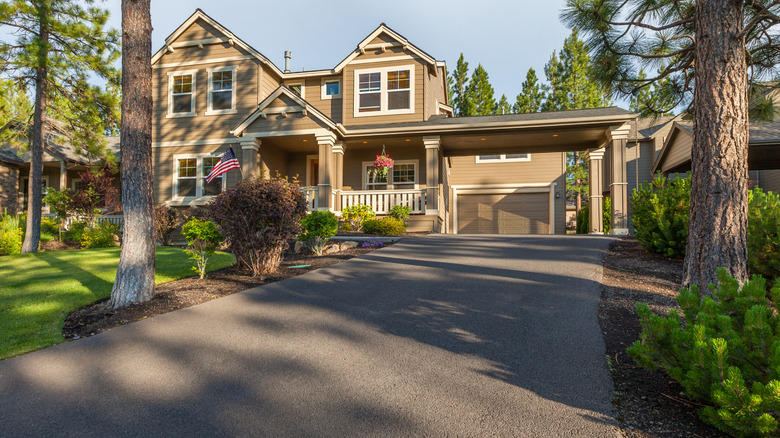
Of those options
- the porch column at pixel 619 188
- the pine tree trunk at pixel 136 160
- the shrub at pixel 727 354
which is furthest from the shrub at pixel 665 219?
the pine tree trunk at pixel 136 160

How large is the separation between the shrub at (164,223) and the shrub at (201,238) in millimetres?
8189

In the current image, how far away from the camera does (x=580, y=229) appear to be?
18500 mm

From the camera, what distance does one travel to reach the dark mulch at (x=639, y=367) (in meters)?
2.35

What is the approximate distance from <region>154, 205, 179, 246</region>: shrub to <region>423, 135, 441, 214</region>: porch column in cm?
907

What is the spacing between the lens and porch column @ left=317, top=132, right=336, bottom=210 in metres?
13.2

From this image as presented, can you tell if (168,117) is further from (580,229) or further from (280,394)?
(580,229)

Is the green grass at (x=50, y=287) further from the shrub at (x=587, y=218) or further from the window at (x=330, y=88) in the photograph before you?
the shrub at (x=587, y=218)

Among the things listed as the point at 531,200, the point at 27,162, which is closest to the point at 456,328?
the point at 531,200

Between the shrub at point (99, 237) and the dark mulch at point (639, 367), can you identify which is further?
the shrub at point (99, 237)

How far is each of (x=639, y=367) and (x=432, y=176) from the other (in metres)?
10.5

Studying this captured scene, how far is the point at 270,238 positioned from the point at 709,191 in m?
6.03

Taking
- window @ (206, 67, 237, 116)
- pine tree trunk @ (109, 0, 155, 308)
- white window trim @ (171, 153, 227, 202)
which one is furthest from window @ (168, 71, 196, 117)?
pine tree trunk @ (109, 0, 155, 308)

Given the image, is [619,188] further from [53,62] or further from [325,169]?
[53,62]

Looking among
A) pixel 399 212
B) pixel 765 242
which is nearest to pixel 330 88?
pixel 399 212
